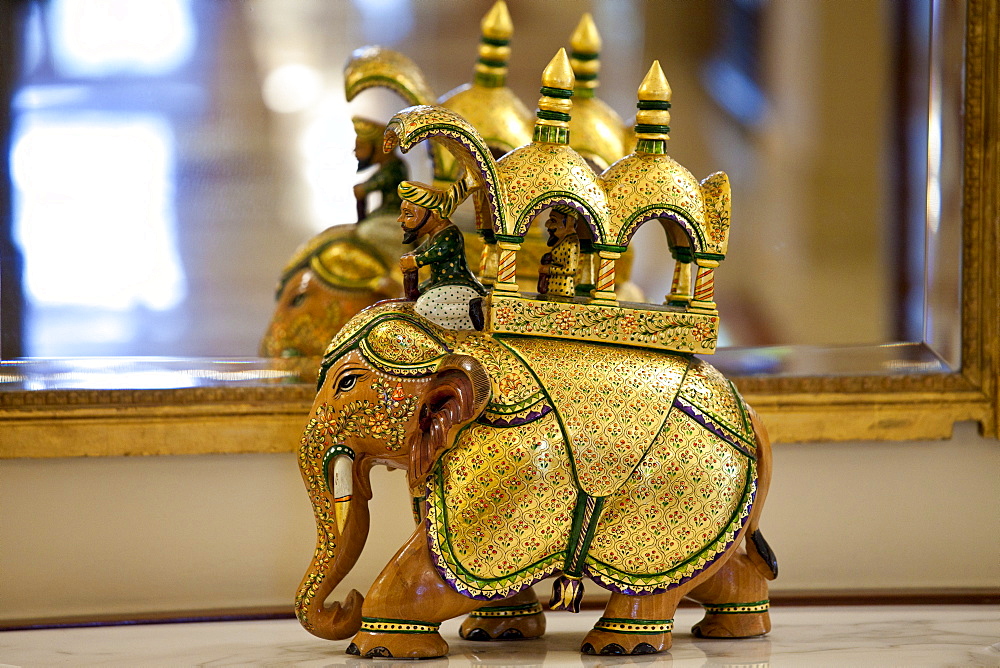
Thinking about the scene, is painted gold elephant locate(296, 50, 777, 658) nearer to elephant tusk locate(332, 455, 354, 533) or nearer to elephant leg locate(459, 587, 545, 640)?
elephant tusk locate(332, 455, 354, 533)

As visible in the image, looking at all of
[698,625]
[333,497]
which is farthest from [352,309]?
[698,625]

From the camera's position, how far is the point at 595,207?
1.26 meters

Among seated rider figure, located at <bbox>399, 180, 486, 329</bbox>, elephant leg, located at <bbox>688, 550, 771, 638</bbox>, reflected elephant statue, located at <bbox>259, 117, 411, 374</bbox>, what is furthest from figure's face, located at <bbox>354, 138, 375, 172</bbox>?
elephant leg, located at <bbox>688, 550, 771, 638</bbox>

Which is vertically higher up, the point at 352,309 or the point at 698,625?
the point at 352,309

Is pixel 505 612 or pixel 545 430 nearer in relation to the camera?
pixel 545 430

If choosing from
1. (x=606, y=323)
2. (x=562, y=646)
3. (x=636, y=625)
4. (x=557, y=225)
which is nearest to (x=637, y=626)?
(x=636, y=625)

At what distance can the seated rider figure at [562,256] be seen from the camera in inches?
51.3

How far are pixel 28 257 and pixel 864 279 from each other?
1.24m

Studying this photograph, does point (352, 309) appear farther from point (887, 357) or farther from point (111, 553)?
point (887, 357)

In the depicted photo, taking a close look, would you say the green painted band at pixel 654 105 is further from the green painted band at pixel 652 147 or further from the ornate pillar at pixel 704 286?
the ornate pillar at pixel 704 286

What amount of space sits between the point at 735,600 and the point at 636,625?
16 centimetres

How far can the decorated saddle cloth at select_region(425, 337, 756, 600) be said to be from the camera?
121 cm

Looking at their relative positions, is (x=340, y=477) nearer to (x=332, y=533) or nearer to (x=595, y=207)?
(x=332, y=533)

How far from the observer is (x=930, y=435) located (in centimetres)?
177
